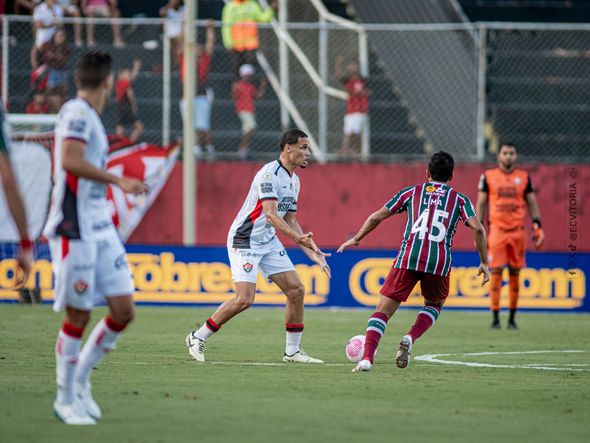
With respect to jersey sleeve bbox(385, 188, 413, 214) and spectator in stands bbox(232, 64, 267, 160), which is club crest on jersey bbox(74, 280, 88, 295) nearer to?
jersey sleeve bbox(385, 188, 413, 214)

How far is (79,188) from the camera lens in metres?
A: 7.71

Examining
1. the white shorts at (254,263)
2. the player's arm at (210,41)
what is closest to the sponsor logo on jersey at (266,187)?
the white shorts at (254,263)

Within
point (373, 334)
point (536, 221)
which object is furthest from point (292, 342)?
point (536, 221)

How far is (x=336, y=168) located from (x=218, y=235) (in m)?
2.52

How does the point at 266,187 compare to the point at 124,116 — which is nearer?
the point at 266,187

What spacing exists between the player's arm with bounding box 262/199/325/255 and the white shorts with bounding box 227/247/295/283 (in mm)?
431

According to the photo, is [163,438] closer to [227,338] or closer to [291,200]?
[291,200]

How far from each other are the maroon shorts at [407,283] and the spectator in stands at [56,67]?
39.2 feet

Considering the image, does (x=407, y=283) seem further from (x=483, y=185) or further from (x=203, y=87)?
(x=203, y=87)

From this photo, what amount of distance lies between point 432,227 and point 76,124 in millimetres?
4317

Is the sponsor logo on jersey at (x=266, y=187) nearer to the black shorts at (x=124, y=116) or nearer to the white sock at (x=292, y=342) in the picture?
the white sock at (x=292, y=342)

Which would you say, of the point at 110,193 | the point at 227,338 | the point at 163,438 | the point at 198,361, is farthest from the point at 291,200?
the point at 110,193

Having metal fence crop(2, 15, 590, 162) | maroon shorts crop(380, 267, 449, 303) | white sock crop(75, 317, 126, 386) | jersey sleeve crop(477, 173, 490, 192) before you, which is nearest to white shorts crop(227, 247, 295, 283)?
maroon shorts crop(380, 267, 449, 303)

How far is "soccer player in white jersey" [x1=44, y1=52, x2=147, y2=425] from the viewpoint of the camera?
759cm
